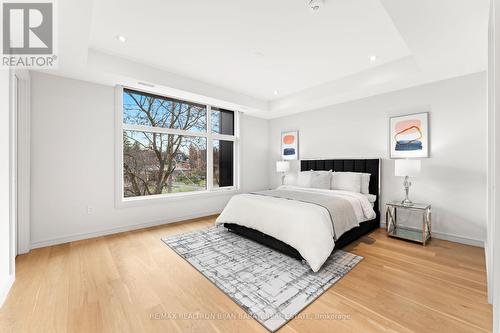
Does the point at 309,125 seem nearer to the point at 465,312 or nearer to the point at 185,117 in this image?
the point at 185,117

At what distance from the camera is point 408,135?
137 inches

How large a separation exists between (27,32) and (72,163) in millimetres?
1755

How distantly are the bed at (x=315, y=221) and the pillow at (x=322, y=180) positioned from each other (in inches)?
17.5

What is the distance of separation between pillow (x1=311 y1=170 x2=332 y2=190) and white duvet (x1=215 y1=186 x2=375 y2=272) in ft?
1.74

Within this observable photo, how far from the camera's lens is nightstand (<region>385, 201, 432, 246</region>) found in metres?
2.99

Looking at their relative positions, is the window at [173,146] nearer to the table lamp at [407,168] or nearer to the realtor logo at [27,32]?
the realtor logo at [27,32]

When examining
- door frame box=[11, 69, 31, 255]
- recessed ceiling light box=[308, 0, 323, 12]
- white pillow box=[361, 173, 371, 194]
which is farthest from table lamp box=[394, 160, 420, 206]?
door frame box=[11, 69, 31, 255]

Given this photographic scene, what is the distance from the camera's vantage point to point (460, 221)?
9.95 ft

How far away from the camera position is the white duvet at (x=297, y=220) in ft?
7.54

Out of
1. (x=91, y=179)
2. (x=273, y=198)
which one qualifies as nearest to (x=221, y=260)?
(x=273, y=198)

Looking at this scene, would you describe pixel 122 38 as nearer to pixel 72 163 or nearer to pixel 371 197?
pixel 72 163

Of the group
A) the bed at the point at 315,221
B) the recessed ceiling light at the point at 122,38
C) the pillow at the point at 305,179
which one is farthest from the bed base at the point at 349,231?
the recessed ceiling light at the point at 122,38

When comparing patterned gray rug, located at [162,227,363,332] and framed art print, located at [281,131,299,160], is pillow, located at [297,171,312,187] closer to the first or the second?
framed art print, located at [281,131,299,160]

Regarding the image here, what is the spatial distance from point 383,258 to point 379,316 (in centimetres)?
117
